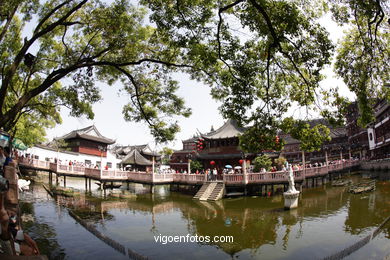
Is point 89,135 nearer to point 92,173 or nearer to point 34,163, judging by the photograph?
point 34,163

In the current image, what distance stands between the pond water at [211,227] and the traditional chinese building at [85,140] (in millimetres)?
23958

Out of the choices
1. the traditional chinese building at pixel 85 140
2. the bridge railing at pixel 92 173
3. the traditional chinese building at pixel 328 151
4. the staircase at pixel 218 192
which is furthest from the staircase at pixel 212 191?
the traditional chinese building at pixel 328 151

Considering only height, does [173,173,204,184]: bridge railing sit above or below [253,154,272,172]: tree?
below

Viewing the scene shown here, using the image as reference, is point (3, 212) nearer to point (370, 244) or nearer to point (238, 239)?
point (238, 239)

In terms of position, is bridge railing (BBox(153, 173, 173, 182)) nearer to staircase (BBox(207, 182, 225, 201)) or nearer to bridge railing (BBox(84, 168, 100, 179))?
staircase (BBox(207, 182, 225, 201))

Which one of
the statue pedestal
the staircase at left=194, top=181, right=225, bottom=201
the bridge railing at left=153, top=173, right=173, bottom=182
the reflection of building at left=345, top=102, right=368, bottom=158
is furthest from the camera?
the reflection of building at left=345, top=102, right=368, bottom=158

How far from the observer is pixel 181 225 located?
13.7 meters

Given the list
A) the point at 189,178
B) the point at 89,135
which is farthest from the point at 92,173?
the point at 89,135

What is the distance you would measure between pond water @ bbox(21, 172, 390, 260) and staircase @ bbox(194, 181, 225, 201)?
0.77 meters

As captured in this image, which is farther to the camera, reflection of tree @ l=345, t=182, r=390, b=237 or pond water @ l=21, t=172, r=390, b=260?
reflection of tree @ l=345, t=182, r=390, b=237

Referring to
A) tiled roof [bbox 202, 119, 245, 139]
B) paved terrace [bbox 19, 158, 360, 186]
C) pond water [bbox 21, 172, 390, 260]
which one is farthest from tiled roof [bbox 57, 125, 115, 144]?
pond water [bbox 21, 172, 390, 260]

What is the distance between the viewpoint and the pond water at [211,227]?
9367 mm

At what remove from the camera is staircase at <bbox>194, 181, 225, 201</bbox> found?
2161 cm

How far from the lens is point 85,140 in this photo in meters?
45.8
